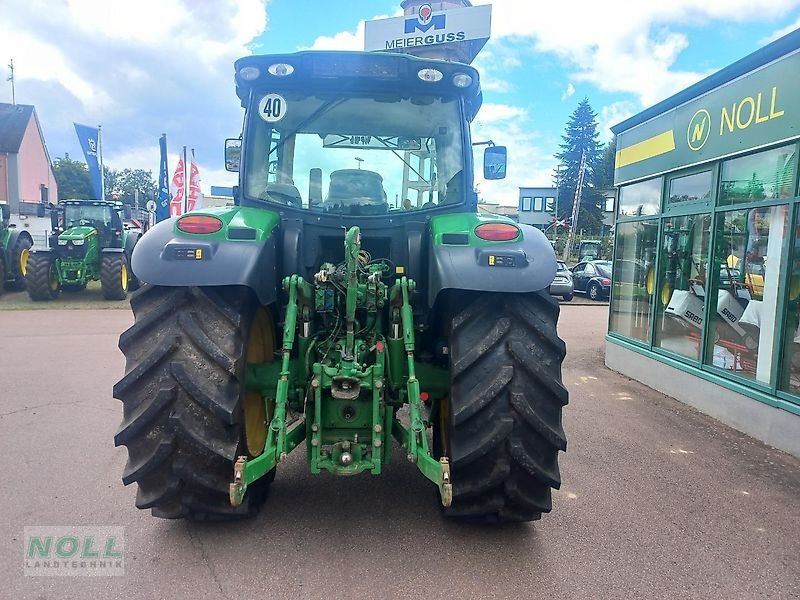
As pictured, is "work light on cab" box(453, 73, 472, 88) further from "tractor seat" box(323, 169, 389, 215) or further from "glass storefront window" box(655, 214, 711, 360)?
"glass storefront window" box(655, 214, 711, 360)

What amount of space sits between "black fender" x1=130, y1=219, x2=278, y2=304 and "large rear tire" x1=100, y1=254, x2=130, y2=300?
43.9 feet

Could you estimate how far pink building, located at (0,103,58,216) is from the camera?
3841 cm

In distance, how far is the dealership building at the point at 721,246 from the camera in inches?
203

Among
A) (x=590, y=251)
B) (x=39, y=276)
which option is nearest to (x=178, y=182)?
(x=39, y=276)

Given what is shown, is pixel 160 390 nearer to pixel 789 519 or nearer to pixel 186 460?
pixel 186 460

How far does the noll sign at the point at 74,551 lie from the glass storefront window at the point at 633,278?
660 cm

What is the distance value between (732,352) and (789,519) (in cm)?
266

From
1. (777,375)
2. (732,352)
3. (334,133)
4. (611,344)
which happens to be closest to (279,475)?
(334,133)

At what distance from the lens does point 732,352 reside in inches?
236

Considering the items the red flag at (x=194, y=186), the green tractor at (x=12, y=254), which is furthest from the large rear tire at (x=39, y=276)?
the red flag at (x=194, y=186)

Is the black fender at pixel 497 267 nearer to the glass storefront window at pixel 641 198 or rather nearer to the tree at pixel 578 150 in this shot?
the glass storefront window at pixel 641 198

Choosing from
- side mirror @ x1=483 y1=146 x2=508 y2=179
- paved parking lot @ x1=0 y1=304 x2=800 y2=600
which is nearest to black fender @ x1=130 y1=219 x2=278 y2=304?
paved parking lot @ x1=0 y1=304 x2=800 y2=600

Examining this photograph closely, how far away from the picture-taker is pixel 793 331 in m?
5.17

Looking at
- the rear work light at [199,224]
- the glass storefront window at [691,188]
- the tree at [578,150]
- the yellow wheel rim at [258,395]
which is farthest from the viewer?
the tree at [578,150]
